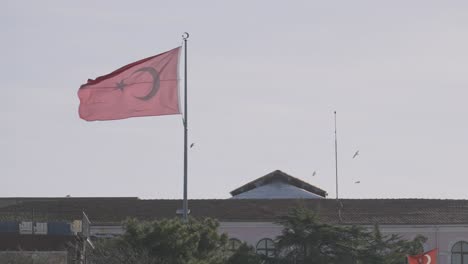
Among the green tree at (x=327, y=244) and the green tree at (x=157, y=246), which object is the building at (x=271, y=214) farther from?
the green tree at (x=157, y=246)

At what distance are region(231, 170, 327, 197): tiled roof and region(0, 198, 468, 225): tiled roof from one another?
33.3ft

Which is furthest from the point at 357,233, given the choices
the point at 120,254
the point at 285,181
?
the point at 285,181

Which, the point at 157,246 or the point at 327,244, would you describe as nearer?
the point at 157,246

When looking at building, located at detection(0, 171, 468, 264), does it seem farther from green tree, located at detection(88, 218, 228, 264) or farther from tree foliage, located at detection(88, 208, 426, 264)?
green tree, located at detection(88, 218, 228, 264)

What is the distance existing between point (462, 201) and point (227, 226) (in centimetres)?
1337

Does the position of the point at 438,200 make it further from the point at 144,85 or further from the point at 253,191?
the point at 144,85

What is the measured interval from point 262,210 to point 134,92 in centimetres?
3113

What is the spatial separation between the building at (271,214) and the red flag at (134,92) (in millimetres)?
26243

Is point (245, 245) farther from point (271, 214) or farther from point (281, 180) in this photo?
point (281, 180)

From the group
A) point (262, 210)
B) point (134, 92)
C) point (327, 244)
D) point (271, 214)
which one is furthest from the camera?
point (262, 210)

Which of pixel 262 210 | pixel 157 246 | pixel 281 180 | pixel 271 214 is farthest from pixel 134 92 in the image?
pixel 281 180

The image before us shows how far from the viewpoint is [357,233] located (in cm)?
5084

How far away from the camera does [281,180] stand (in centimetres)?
7994

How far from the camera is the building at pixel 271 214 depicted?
6469 centimetres
